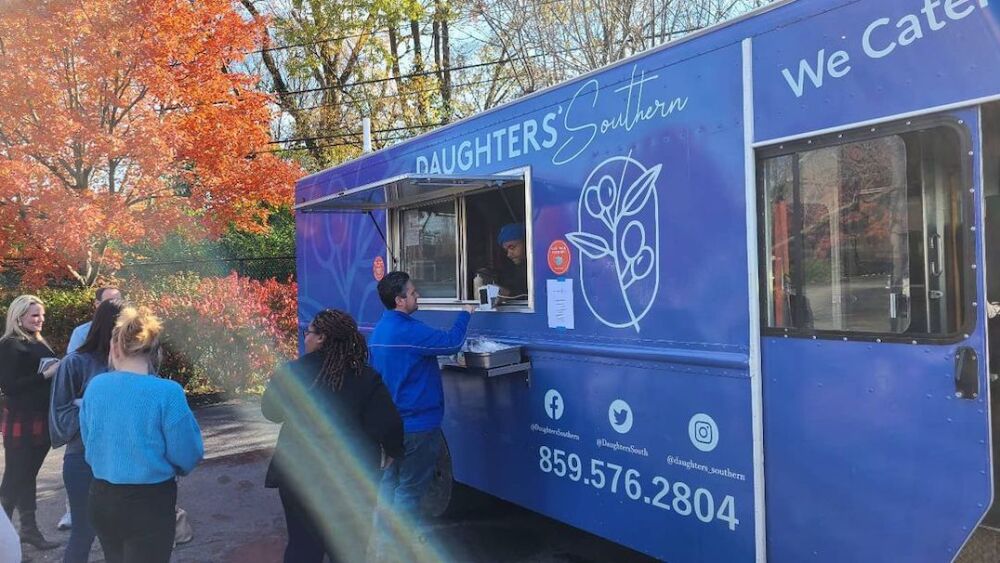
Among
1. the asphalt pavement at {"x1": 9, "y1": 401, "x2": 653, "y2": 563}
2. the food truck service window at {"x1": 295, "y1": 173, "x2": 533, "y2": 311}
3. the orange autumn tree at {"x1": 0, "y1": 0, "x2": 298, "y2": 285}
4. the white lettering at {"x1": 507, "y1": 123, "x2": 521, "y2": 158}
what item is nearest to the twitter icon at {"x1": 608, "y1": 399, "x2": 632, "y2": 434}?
the food truck service window at {"x1": 295, "y1": 173, "x2": 533, "y2": 311}

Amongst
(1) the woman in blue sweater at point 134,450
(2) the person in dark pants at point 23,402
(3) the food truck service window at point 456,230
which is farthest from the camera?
(2) the person in dark pants at point 23,402

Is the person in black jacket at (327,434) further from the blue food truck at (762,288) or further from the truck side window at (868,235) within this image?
the truck side window at (868,235)

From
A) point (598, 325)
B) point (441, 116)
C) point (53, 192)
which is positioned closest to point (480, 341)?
point (598, 325)

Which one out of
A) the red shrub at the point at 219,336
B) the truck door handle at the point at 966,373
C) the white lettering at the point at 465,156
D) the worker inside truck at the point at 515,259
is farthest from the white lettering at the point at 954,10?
the red shrub at the point at 219,336

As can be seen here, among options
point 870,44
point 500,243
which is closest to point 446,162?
point 500,243

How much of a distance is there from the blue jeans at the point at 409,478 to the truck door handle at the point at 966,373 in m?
2.76

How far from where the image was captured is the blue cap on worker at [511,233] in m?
4.79

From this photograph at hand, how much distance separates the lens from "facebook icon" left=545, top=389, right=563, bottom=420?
4.27 m

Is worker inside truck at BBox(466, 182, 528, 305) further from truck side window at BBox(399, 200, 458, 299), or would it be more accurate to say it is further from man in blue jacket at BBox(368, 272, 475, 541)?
man in blue jacket at BBox(368, 272, 475, 541)

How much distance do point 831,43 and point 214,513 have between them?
5438mm

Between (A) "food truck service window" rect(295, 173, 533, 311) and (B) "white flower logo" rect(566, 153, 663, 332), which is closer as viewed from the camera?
(B) "white flower logo" rect(566, 153, 663, 332)

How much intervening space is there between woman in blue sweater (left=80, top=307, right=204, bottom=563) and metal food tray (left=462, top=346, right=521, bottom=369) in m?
1.61

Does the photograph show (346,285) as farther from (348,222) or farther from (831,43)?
(831,43)

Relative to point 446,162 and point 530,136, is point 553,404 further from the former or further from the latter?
point 446,162
